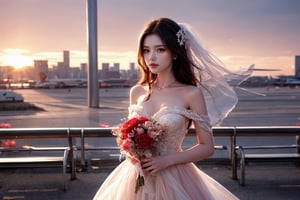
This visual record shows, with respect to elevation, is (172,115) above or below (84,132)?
above

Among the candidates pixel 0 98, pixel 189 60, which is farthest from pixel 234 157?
pixel 0 98

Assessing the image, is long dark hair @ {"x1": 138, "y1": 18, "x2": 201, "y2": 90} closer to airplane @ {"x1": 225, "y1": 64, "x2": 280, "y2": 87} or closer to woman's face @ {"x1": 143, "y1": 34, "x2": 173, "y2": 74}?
woman's face @ {"x1": 143, "y1": 34, "x2": 173, "y2": 74}

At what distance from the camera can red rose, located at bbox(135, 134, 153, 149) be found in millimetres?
2287

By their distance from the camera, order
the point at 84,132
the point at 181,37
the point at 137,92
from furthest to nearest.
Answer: the point at 84,132
the point at 137,92
the point at 181,37

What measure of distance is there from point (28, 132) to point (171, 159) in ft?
12.9

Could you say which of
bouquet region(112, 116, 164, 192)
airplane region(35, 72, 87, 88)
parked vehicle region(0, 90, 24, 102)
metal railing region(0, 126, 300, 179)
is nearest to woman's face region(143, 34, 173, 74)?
bouquet region(112, 116, 164, 192)

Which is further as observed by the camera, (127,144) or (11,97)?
(11,97)

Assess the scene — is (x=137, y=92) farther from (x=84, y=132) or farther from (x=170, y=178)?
(x=84, y=132)

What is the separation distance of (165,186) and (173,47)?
89cm

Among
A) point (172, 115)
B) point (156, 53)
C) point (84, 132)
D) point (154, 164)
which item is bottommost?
point (84, 132)

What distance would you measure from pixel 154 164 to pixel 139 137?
23cm

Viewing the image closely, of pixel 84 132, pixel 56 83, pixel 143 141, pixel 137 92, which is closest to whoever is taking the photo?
pixel 143 141

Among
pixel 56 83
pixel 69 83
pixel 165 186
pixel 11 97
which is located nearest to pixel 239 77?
pixel 165 186

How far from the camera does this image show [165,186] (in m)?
2.55
